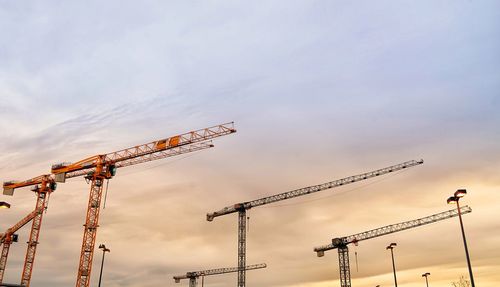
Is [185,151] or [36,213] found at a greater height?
[185,151]

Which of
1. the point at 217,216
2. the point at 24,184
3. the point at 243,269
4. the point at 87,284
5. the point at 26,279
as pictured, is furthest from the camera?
the point at 217,216

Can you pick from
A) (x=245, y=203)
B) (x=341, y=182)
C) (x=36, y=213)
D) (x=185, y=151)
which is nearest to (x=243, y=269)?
(x=245, y=203)

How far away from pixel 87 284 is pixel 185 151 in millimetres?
37063

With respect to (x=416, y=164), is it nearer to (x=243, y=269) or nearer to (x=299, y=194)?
(x=299, y=194)

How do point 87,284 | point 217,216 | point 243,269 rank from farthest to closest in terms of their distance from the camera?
1. point 217,216
2. point 243,269
3. point 87,284

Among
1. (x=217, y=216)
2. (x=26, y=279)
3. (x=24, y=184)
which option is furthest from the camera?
(x=217, y=216)

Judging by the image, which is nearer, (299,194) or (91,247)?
(91,247)

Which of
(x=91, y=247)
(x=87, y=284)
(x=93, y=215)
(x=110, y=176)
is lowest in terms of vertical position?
(x=87, y=284)

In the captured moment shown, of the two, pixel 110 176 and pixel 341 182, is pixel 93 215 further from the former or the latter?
pixel 341 182

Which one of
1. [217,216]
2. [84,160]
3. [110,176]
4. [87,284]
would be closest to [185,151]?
[110,176]

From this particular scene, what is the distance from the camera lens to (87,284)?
95.2m

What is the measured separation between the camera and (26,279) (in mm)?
116312

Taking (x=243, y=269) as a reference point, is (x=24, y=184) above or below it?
above

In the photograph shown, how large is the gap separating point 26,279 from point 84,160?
37.9m
